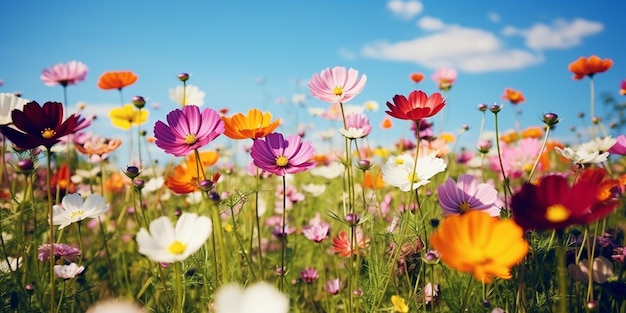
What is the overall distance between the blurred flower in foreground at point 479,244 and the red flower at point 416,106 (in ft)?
1.08

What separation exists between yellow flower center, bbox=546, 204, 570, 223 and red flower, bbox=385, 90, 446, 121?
345mm

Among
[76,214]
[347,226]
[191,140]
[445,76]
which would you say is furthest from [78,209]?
[445,76]

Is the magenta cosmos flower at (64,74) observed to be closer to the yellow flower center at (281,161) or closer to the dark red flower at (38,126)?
the dark red flower at (38,126)

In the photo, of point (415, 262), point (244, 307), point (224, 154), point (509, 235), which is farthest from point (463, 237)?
point (224, 154)

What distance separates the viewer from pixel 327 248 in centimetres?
183

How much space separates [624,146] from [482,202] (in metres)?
0.61

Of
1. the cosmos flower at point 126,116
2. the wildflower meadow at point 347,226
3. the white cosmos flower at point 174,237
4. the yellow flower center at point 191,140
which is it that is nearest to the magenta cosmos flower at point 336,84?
the wildflower meadow at point 347,226

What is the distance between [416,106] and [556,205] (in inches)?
16.5

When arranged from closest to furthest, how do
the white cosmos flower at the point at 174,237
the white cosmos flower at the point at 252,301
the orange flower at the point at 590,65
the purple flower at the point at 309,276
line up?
the white cosmos flower at the point at 252,301, the white cosmos flower at the point at 174,237, the purple flower at the point at 309,276, the orange flower at the point at 590,65

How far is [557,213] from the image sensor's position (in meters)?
0.60

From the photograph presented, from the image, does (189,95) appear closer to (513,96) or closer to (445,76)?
(445,76)

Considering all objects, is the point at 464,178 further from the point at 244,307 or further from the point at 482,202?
the point at 244,307

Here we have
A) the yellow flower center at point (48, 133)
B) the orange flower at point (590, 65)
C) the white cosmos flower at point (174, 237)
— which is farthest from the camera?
the orange flower at point (590, 65)

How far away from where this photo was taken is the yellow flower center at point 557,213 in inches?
23.2
